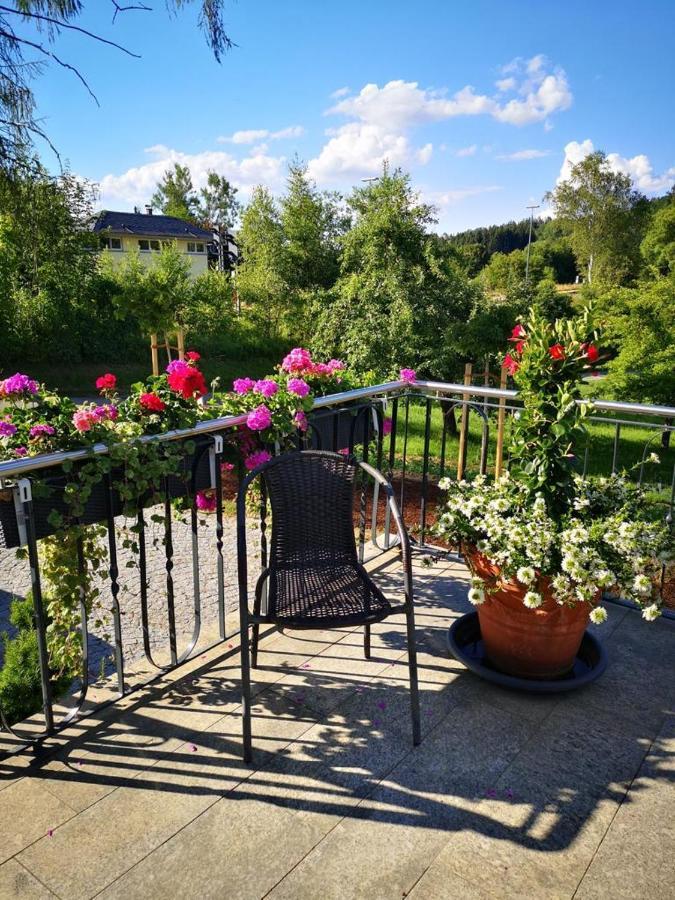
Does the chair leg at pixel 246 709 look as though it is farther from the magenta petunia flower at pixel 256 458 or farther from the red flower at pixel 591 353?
the red flower at pixel 591 353

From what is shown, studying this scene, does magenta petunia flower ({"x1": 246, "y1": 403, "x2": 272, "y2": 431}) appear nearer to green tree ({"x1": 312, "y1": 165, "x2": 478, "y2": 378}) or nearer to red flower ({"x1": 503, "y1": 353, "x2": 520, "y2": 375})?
red flower ({"x1": 503, "y1": 353, "x2": 520, "y2": 375})

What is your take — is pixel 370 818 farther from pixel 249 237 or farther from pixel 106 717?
pixel 249 237

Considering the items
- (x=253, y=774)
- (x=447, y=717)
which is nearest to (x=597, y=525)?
(x=447, y=717)

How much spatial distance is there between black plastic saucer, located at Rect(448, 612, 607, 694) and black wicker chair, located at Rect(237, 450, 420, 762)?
0.39m

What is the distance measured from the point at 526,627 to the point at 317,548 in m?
0.78

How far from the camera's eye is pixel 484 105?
466 inches

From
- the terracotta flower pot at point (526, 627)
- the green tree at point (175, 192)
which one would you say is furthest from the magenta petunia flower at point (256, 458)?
the green tree at point (175, 192)

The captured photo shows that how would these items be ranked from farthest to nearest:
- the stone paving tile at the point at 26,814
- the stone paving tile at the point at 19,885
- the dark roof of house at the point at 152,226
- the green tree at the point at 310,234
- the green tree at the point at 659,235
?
1. the dark roof of house at the point at 152,226
2. the green tree at the point at 659,235
3. the green tree at the point at 310,234
4. the stone paving tile at the point at 26,814
5. the stone paving tile at the point at 19,885

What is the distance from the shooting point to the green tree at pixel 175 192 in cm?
5075

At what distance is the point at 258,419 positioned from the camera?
2428 mm

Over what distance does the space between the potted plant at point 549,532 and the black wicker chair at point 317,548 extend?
0.32 metres

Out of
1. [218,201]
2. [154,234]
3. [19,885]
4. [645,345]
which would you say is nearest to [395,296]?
[645,345]

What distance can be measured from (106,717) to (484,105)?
12.8 m

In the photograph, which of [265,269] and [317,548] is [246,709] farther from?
[265,269]
